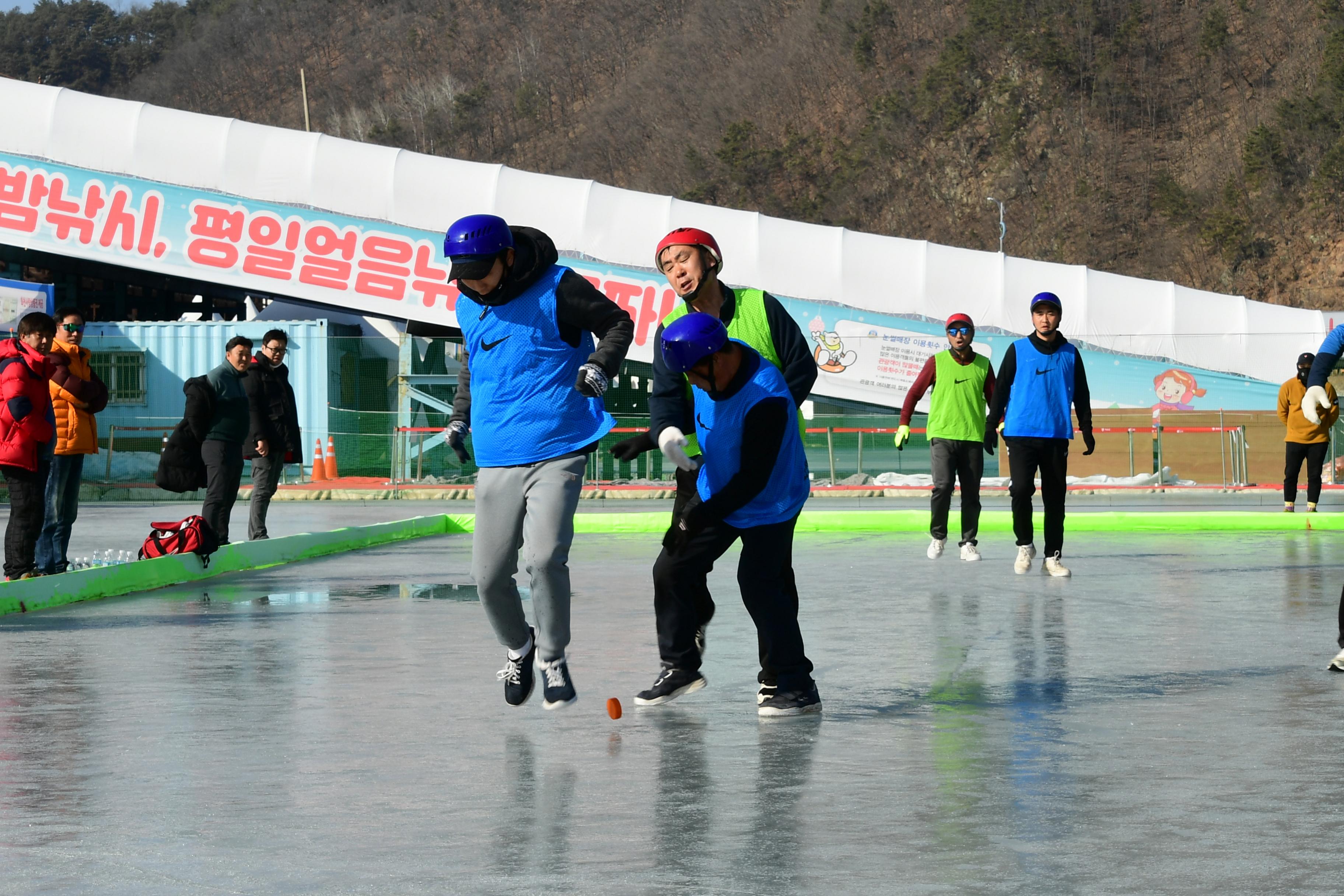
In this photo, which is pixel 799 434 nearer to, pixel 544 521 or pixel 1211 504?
pixel 544 521

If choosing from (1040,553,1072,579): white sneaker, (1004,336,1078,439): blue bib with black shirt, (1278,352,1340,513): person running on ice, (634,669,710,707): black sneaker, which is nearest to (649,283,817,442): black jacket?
(634,669,710,707): black sneaker

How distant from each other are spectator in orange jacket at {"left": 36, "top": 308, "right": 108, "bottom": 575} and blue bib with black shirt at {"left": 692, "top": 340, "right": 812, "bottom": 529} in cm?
617

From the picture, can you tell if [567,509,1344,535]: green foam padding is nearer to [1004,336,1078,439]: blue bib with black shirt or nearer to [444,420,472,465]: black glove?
[1004,336,1078,439]: blue bib with black shirt

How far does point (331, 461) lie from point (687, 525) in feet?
74.8

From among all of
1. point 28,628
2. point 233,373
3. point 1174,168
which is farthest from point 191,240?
point 1174,168

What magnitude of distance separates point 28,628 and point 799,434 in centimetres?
470

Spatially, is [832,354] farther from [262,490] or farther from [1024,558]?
[1024,558]

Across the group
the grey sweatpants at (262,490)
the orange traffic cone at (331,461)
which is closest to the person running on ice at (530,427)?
the grey sweatpants at (262,490)

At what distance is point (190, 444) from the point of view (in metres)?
12.3

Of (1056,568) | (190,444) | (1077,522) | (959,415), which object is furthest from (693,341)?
(1077,522)

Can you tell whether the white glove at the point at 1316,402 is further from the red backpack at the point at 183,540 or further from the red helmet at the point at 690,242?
the red backpack at the point at 183,540

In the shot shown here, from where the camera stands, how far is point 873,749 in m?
5.13

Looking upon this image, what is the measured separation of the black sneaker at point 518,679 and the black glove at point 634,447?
0.71 m

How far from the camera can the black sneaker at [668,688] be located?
6.02 metres
